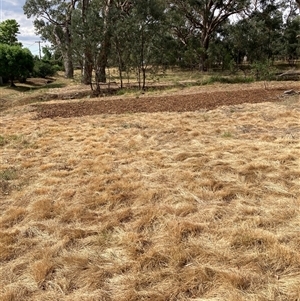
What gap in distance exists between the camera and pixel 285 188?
3301mm

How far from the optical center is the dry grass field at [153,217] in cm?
205

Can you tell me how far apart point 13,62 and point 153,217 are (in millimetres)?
21104

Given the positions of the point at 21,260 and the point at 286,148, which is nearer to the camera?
the point at 21,260

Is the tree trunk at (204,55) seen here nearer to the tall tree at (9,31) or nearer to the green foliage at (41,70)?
the green foliage at (41,70)

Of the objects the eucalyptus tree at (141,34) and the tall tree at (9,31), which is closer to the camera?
the eucalyptus tree at (141,34)

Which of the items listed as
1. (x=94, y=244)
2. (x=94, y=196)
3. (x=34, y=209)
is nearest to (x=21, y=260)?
(x=94, y=244)

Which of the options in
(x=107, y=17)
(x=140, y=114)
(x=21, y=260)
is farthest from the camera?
(x=107, y=17)

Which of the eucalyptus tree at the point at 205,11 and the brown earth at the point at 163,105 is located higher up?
the eucalyptus tree at the point at 205,11

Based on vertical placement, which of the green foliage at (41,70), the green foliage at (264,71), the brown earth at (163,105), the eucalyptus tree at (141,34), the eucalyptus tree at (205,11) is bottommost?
the brown earth at (163,105)

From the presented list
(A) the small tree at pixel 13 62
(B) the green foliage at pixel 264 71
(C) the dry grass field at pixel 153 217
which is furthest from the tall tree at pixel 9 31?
(C) the dry grass field at pixel 153 217

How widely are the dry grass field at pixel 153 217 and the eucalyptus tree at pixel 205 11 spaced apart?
1908 centimetres

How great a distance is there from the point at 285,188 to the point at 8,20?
4504 centimetres

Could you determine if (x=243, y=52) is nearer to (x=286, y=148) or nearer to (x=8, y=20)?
(x=286, y=148)

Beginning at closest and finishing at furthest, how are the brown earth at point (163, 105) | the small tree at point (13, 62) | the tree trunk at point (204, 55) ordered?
the brown earth at point (163, 105)
the small tree at point (13, 62)
the tree trunk at point (204, 55)
